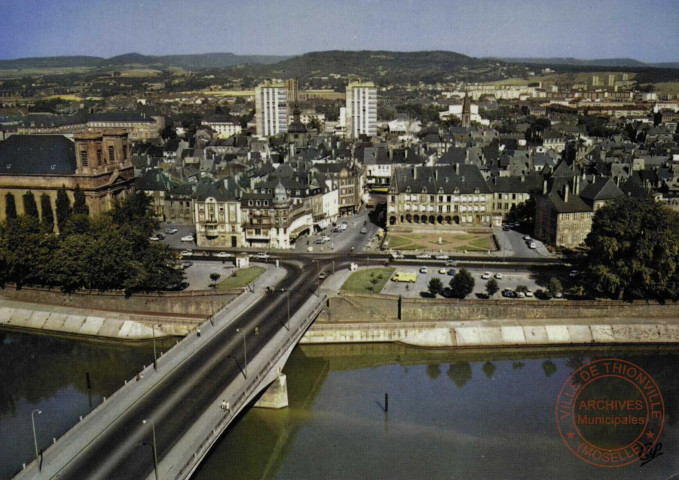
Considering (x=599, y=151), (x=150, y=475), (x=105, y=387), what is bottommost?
(x=105, y=387)

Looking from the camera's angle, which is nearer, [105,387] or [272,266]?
[105,387]

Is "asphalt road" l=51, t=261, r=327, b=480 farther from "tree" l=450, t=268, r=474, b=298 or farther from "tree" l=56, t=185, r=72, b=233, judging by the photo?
"tree" l=56, t=185, r=72, b=233

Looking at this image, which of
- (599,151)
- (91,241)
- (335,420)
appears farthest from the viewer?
(599,151)

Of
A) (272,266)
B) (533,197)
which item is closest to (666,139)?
(533,197)

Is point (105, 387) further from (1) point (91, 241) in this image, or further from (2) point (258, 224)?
(2) point (258, 224)

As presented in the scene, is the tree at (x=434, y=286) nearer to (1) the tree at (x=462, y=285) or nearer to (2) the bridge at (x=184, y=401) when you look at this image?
(1) the tree at (x=462, y=285)

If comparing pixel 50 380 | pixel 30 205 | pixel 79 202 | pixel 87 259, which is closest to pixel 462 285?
pixel 87 259

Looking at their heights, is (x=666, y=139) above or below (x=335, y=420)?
above
